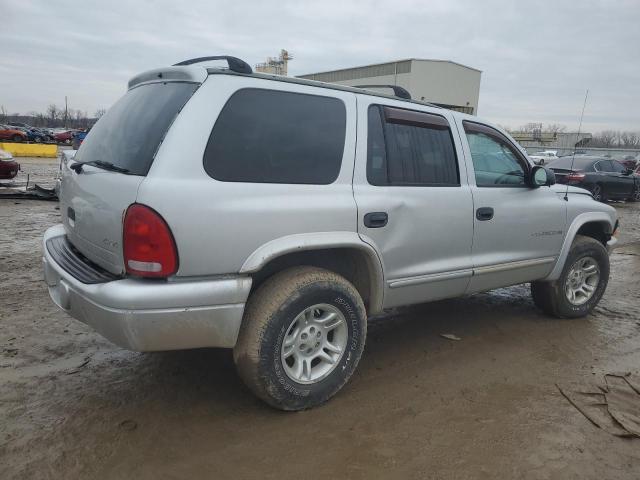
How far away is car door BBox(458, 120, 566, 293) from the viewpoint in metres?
3.77

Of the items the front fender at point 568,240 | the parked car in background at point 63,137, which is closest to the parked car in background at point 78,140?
the front fender at point 568,240

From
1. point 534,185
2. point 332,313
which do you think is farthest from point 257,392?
point 534,185

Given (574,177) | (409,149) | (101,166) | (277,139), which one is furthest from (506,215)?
(574,177)

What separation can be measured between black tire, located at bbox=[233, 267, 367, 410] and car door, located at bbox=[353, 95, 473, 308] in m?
0.39

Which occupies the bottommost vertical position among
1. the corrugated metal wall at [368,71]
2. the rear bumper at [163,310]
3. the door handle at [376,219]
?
the rear bumper at [163,310]

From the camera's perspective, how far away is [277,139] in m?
2.79

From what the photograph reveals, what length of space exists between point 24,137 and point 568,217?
3914cm

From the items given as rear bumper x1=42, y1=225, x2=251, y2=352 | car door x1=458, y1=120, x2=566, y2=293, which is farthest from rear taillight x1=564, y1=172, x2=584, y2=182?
rear bumper x1=42, y1=225, x2=251, y2=352

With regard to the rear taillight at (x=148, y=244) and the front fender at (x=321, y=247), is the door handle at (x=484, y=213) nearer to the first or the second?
the front fender at (x=321, y=247)

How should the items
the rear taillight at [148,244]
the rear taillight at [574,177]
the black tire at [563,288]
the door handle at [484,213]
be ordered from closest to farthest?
the rear taillight at [148,244] < the door handle at [484,213] < the black tire at [563,288] < the rear taillight at [574,177]

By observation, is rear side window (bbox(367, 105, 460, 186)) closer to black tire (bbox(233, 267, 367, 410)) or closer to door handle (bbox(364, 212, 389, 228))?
door handle (bbox(364, 212, 389, 228))

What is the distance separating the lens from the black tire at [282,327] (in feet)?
8.78

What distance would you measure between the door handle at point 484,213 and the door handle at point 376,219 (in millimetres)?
944

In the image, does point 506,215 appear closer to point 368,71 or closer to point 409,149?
point 409,149
